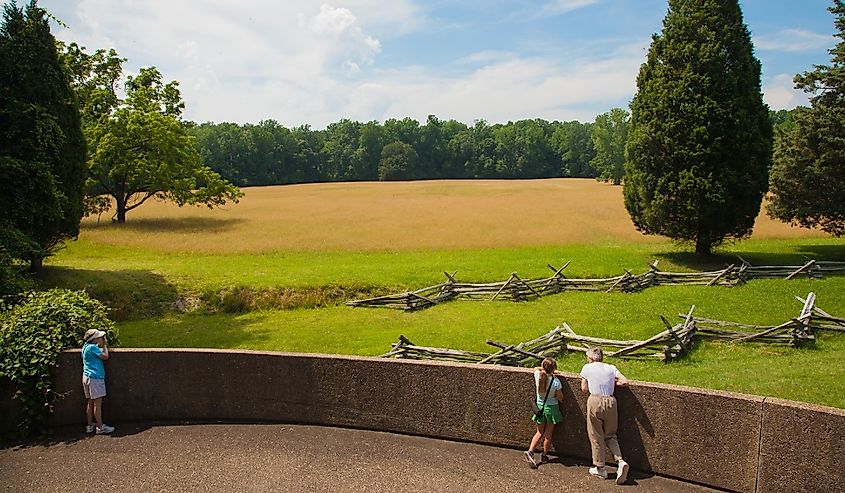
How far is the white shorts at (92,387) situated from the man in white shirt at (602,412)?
6788 millimetres

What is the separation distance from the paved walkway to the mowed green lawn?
606 centimetres

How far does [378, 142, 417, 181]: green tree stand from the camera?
115250 mm

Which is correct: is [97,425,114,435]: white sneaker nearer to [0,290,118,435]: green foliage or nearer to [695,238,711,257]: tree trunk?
[0,290,118,435]: green foliage

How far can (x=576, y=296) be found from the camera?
20.8 metres

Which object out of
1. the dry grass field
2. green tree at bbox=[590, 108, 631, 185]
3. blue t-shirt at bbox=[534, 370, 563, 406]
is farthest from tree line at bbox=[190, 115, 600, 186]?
blue t-shirt at bbox=[534, 370, 563, 406]

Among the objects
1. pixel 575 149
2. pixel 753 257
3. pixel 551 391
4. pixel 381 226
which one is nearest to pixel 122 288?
pixel 551 391

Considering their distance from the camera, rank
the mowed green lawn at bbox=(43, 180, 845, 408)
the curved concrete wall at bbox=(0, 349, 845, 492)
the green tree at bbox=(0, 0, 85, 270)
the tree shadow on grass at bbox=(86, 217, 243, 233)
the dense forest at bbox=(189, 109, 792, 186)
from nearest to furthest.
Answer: the curved concrete wall at bbox=(0, 349, 845, 492), the mowed green lawn at bbox=(43, 180, 845, 408), the green tree at bbox=(0, 0, 85, 270), the tree shadow on grass at bbox=(86, 217, 243, 233), the dense forest at bbox=(189, 109, 792, 186)

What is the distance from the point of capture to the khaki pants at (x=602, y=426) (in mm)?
6895

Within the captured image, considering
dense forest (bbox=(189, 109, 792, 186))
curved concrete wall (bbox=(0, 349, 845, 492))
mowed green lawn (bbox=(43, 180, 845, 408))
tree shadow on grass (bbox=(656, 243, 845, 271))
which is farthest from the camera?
dense forest (bbox=(189, 109, 792, 186))

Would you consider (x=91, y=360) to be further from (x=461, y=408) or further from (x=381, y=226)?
(x=381, y=226)

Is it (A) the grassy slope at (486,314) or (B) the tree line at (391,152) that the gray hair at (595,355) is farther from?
(B) the tree line at (391,152)

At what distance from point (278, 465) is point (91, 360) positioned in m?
3.37

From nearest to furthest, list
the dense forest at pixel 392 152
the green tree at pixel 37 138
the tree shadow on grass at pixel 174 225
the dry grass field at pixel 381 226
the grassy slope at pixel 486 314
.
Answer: the grassy slope at pixel 486 314
the green tree at pixel 37 138
the dry grass field at pixel 381 226
the tree shadow on grass at pixel 174 225
the dense forest at pixel 392 152

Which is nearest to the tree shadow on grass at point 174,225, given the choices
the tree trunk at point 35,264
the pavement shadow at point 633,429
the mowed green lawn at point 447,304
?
the mowed green lawn at point 447,304
